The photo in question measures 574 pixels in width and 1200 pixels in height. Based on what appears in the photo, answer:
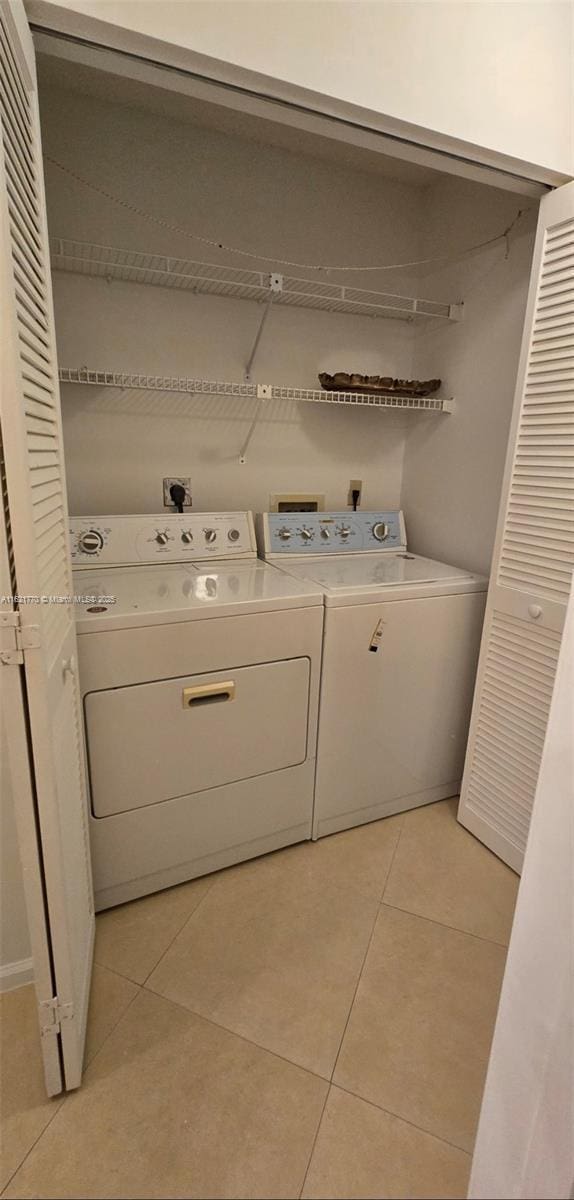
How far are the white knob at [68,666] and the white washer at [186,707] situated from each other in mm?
94

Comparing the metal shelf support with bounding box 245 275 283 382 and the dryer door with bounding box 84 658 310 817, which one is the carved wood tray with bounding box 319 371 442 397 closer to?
the metal shelf support with bounding box 245 275 283 382

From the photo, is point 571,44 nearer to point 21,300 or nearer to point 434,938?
point 21,300

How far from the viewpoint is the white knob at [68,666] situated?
1090 mm

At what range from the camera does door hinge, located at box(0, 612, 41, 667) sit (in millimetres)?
859

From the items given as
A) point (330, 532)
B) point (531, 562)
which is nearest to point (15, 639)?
point (531, 562)

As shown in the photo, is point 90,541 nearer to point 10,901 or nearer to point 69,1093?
point 10,901

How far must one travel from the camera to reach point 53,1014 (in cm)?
104

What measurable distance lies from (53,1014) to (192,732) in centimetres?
66

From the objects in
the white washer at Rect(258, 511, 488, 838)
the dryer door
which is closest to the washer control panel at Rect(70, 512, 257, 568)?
the white washer at Rect(258, 511, 488, 838)

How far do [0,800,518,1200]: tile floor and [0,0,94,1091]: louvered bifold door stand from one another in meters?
0.13

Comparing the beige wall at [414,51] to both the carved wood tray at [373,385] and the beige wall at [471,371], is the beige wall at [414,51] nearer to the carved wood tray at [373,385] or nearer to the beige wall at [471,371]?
the beige wall at [471,371]

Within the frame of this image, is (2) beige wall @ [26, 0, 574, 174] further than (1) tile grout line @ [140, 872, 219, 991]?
No

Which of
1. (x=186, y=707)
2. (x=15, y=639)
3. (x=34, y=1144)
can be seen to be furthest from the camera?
(x=186, y=707)

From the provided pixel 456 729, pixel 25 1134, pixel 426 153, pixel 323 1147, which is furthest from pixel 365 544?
pixel 25 1134
